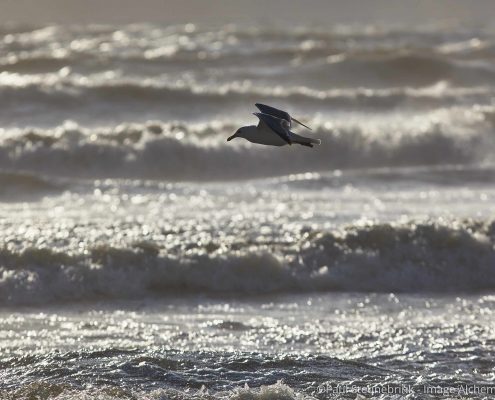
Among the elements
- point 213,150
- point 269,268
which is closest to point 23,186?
point 213,150

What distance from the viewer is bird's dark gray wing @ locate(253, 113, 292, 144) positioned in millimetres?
6304

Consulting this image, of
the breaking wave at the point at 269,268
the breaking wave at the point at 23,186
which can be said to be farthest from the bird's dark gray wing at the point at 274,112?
the breaking wave at the point at 23,186

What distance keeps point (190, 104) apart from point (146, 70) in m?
3.09

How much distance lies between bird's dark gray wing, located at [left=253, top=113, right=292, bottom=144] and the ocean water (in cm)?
143

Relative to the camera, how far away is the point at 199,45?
2328 cm

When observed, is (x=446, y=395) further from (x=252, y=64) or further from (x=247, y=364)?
(x=252, y=64)

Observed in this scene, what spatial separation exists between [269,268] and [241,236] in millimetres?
670

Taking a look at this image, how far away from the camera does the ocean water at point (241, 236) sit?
22.5 feet

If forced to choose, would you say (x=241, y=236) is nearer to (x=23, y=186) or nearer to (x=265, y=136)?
(x=265, y=136)

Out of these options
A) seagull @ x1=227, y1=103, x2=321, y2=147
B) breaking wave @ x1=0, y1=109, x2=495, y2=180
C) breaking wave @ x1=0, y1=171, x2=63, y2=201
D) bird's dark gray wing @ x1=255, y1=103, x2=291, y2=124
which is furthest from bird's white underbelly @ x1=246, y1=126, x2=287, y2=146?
breaking wave @ x1=0, y1=109, x2=495, y2=180

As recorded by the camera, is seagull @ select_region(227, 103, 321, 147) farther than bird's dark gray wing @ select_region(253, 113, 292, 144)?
Yes

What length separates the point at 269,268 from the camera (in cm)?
925

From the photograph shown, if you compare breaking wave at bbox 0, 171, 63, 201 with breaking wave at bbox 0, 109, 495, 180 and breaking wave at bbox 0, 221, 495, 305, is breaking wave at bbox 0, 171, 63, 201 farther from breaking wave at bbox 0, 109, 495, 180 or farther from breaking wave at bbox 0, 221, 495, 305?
breaking wave at bbox 0, 221, 495, 305

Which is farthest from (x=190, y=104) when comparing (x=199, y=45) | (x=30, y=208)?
(x=30, y=208)
